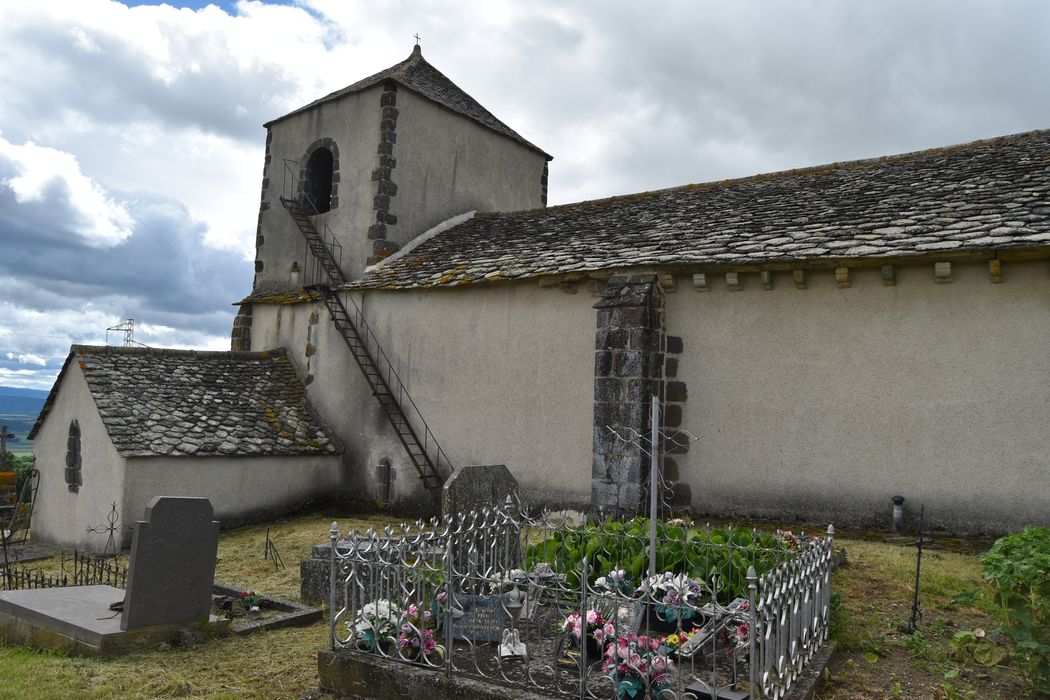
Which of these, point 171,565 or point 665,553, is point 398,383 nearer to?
point 171,565

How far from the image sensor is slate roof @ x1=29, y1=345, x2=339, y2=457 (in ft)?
42.2

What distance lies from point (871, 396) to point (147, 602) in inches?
333

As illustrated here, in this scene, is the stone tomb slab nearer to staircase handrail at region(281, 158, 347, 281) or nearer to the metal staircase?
the metal staircase

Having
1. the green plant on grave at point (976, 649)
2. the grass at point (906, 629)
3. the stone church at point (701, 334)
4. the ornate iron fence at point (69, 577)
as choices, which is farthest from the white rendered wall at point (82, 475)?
the green plant on grave at point (976, 649)

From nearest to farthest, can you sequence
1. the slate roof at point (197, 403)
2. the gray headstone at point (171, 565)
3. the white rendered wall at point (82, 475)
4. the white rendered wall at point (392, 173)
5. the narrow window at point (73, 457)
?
the gray headstone at point (171, 565) → the white rendered wall at point (82, 475) → the slate roof at point (197, 403) → the narrow window at point (73, 457) → the white rendered wall at point (392, 173)

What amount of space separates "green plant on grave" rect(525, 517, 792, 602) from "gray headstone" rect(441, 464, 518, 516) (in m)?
1.09

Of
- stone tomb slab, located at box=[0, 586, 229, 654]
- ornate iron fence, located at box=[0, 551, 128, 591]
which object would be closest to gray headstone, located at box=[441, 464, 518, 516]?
stone tomb slab, located at box=[0, 586, 229, 654]

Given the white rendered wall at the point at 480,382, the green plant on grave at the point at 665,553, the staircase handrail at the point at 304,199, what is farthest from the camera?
the staircase handrail at the point at 304,199

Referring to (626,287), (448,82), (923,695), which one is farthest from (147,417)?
(923,695)

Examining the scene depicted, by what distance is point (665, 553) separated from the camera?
256 inches

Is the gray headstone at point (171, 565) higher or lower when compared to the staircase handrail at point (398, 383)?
lower

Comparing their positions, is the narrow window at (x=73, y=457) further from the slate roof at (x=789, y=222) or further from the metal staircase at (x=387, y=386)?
the slate roof at (x=789, y=222)

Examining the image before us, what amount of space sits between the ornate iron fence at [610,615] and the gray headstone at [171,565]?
1.67 meters

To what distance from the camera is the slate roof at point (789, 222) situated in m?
9.71
